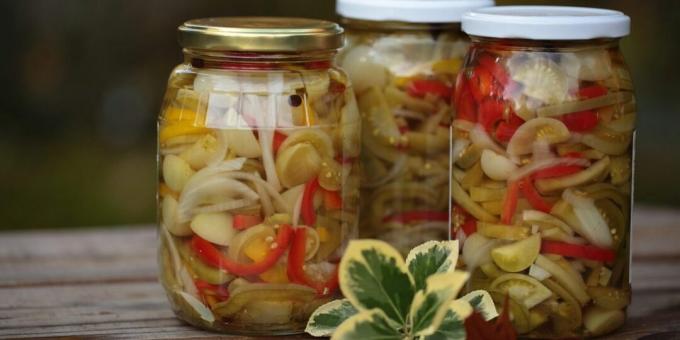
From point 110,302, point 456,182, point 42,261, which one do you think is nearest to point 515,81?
point 456,182

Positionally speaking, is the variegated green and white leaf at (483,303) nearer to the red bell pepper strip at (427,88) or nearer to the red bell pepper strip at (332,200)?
the red bell pepper strip at (332,200)

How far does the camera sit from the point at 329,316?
1.11m

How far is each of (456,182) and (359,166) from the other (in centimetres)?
11

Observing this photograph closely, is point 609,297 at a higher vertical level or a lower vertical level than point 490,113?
lower

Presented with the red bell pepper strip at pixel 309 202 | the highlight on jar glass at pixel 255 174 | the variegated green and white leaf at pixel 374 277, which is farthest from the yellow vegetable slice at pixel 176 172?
the variegated green and white leaf at pixel 374 277

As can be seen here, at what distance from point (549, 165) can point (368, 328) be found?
249 millimetres

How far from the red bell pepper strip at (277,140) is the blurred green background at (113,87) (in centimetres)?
147

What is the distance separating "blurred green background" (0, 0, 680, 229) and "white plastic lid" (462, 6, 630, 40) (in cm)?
145

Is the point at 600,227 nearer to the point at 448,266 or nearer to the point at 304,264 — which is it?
the point at 448,266

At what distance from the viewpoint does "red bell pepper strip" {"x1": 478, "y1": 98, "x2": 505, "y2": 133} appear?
1.14 m

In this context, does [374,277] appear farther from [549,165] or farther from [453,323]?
[549,165]

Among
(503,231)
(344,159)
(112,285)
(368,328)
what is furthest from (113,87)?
(368,328)

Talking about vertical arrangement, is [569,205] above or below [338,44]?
below

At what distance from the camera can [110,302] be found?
131 centimetres
